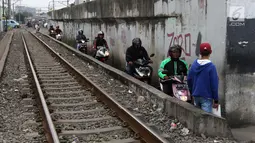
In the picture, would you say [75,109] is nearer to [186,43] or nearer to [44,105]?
[44,105]

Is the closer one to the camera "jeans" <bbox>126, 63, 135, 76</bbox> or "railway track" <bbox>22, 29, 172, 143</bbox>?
"railway track" <bbox>22, 29, 172, 143</bbox>

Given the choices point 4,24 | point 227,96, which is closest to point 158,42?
point 227,96

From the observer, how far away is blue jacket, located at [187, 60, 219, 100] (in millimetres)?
5355

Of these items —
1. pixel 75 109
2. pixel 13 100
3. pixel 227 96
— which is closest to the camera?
pixel 227 96

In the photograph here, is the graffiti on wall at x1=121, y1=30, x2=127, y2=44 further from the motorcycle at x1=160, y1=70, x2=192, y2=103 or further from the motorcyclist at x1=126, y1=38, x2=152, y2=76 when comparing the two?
the motorcycle at x1=160, y1=70, x2=192, y2=103

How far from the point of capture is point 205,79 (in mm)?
5418

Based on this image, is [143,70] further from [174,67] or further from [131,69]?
[174,67]

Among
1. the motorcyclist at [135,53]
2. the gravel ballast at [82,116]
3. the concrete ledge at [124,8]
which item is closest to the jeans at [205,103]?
the gravel ballast at [82,116]

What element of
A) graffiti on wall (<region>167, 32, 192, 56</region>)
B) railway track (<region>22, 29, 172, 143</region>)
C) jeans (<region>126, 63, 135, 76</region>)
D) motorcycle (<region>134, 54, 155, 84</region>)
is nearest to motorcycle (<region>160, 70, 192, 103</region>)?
railway track (<region>22, 29, 172, 143</region>)

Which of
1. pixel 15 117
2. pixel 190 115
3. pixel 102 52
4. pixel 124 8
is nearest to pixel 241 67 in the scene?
pixel 190 115

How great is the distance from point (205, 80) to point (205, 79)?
0.06 ft

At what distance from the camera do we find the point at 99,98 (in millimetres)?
7977

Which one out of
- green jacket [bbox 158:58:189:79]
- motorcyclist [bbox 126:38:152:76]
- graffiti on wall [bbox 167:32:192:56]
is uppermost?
graffiti on wall [bbox 167:32:192:56]

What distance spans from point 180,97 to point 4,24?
2341 inches
